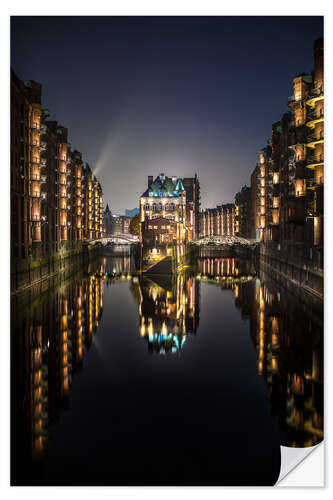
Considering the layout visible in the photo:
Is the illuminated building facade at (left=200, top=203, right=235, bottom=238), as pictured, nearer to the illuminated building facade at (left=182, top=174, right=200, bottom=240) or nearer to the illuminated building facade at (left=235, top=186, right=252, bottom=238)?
the illuminated building facade at (left=182, top=174, right=200, bottom=240)

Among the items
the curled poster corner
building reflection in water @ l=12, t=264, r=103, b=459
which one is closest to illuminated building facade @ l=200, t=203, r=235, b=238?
building reflection in water @ l=12, t=264, r=103, b=459

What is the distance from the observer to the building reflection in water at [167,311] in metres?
18.8

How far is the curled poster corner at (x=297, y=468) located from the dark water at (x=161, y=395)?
0.56m

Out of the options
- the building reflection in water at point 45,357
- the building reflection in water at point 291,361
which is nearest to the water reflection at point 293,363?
the building reflection in water at point 291,361

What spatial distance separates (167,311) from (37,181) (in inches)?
821

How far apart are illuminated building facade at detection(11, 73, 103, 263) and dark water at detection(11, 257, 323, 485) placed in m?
7.29

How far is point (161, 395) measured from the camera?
1170cm

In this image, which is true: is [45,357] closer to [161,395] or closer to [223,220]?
[161,395]

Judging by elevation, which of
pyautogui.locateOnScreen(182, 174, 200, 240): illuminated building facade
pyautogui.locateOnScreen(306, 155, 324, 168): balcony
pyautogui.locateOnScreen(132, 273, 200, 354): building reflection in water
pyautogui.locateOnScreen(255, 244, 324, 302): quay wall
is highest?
pyautogui.locateOnScreen(182, 174, 200, 240): illuminated building facade

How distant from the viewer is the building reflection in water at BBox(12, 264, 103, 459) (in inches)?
368

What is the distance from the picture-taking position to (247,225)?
10900 centimetres
